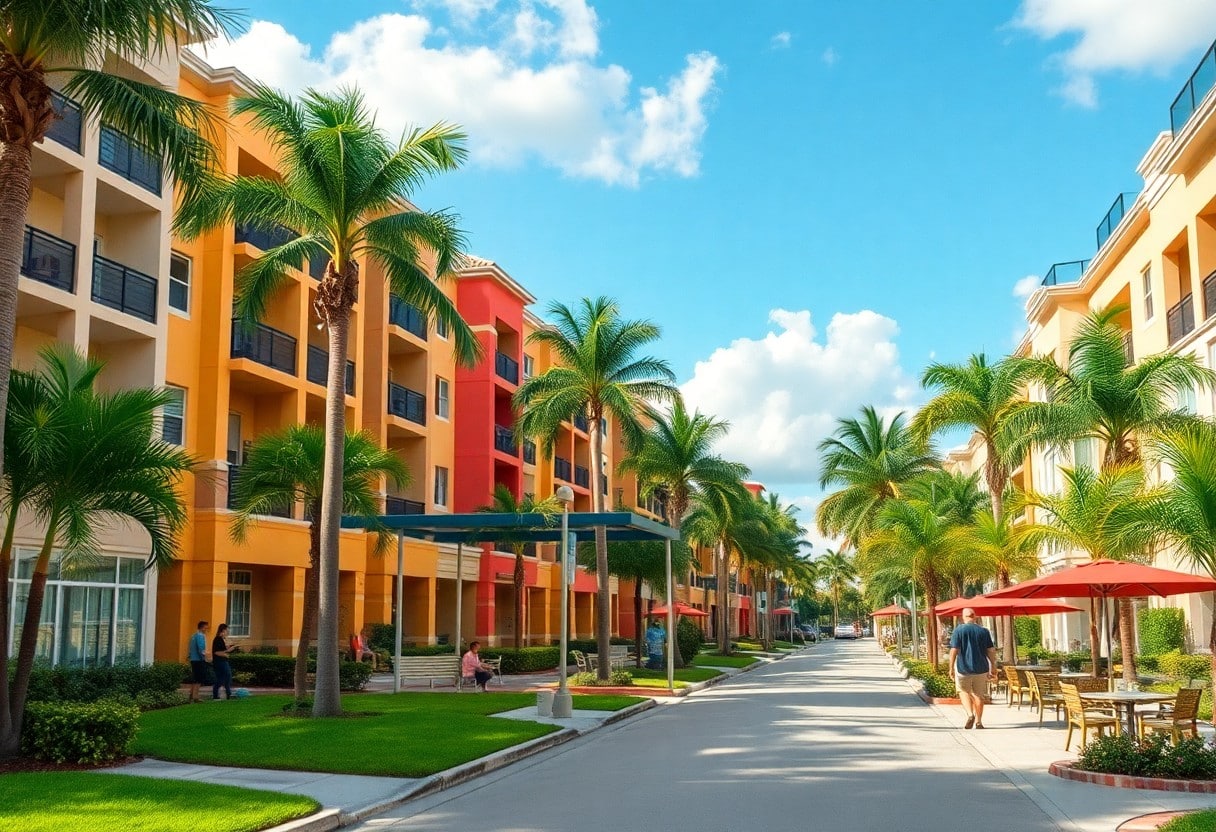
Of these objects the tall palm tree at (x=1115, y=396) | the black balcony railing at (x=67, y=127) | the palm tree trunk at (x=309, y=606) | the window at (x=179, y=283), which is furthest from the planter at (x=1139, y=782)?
the window at (x=179, y=283)

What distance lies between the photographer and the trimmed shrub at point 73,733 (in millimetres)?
13383

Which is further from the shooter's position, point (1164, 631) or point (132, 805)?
point (1164, 631)

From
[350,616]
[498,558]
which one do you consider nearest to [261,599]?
[350,616]

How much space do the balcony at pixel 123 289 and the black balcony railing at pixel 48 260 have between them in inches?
31.5

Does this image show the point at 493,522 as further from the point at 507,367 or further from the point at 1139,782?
the point at 507,367

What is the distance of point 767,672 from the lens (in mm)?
43719

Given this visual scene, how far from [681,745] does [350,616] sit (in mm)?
19527

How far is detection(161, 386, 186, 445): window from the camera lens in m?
27.5

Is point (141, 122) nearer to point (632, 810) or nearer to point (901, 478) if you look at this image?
point (632, 810)

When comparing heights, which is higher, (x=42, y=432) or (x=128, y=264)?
(x=128, y=264)

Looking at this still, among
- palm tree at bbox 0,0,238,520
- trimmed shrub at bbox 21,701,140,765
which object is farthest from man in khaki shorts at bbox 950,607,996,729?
palm tree at bbox 0,0,238,520

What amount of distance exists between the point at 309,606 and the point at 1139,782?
49.0 ft

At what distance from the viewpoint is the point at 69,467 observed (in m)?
13.9

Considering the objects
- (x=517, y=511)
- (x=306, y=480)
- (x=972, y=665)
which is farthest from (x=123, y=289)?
(x=972, y=665)
